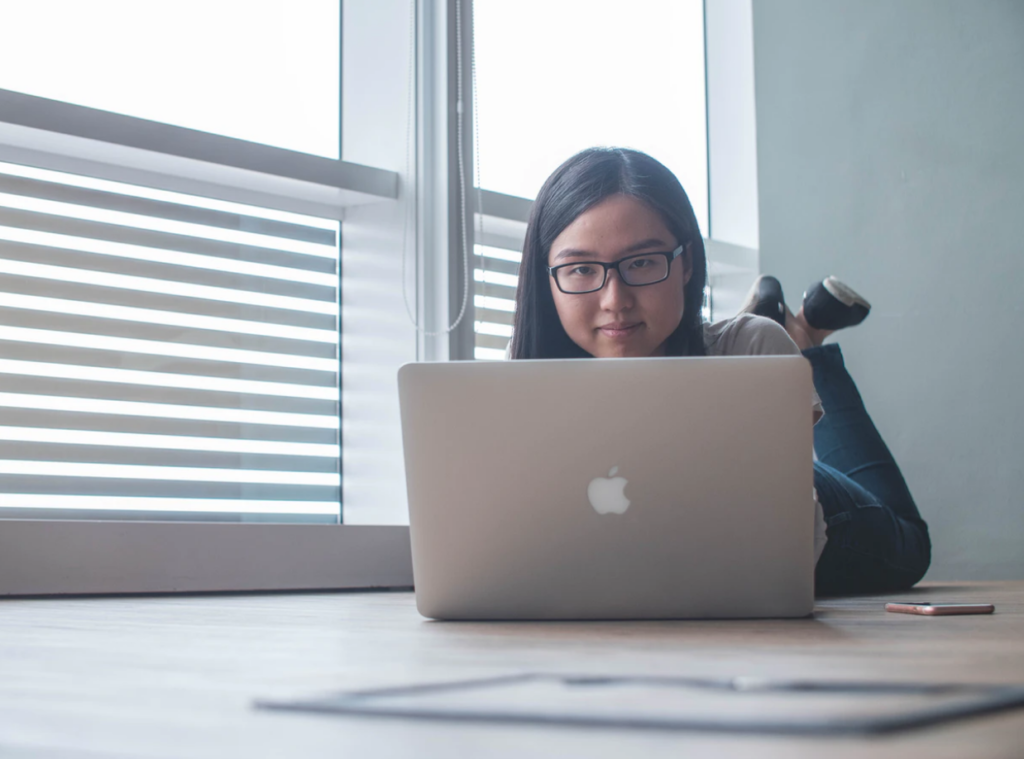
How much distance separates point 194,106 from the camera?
248 centimetres

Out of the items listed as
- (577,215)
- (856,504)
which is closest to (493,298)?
(577,215)

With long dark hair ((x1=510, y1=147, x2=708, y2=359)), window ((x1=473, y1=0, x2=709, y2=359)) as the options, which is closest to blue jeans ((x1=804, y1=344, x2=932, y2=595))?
long dark hair ((x1=510, y1=147, x2=708, y2=359))

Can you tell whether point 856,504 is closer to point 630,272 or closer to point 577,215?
point 630,272

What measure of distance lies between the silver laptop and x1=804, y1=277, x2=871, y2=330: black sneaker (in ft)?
4.81

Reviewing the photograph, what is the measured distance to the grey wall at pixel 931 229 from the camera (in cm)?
299

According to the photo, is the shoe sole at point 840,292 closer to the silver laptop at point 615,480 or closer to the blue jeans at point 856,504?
the blue jeans at point 856,504

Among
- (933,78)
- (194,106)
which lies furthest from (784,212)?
(194,106)

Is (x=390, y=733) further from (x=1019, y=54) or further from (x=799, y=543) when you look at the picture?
(x=1019, y=54)

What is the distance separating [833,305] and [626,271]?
907 millimetres

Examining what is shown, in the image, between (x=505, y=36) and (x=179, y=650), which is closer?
(x=179, y=650)

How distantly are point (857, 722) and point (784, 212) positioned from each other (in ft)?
10.4

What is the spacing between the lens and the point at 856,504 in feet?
6.59

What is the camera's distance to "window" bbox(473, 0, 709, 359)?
2.96 metres

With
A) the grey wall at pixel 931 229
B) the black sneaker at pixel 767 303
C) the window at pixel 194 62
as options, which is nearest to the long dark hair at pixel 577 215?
the black sneaker at pixel 767 303
